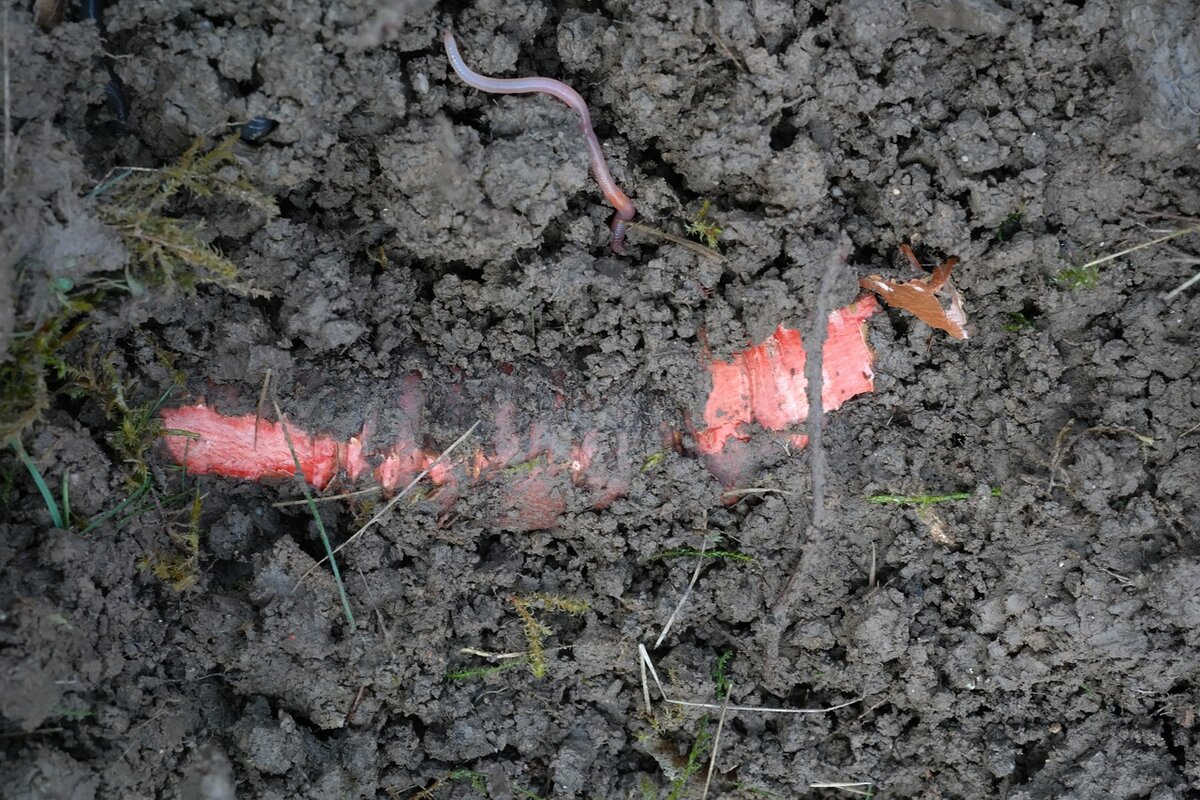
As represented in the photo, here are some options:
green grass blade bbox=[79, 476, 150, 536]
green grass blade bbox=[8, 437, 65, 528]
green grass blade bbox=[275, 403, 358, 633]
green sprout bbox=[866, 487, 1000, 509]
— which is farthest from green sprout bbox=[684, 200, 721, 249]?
green grass blade bbox=[8, 437, 65, 528]

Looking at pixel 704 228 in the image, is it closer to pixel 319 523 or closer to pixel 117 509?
pixel 319 523

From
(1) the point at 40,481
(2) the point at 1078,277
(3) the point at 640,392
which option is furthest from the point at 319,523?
(2) the point at 1078,277

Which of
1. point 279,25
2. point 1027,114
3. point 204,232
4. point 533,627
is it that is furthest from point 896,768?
point 279,25

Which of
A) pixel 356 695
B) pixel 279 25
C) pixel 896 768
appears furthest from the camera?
pixel 896 768

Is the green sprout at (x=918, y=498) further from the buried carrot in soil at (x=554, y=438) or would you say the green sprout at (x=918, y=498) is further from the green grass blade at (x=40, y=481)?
the green grass blade at (x=40, y=481)

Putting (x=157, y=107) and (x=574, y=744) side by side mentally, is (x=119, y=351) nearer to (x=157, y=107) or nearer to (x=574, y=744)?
(x=157, y=107)

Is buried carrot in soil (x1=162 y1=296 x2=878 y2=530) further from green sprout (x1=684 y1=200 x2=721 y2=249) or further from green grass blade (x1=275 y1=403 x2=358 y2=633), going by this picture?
green sprout (x1=684 y1=200 x2=721 y2=249)

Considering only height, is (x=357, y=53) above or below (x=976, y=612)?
above
